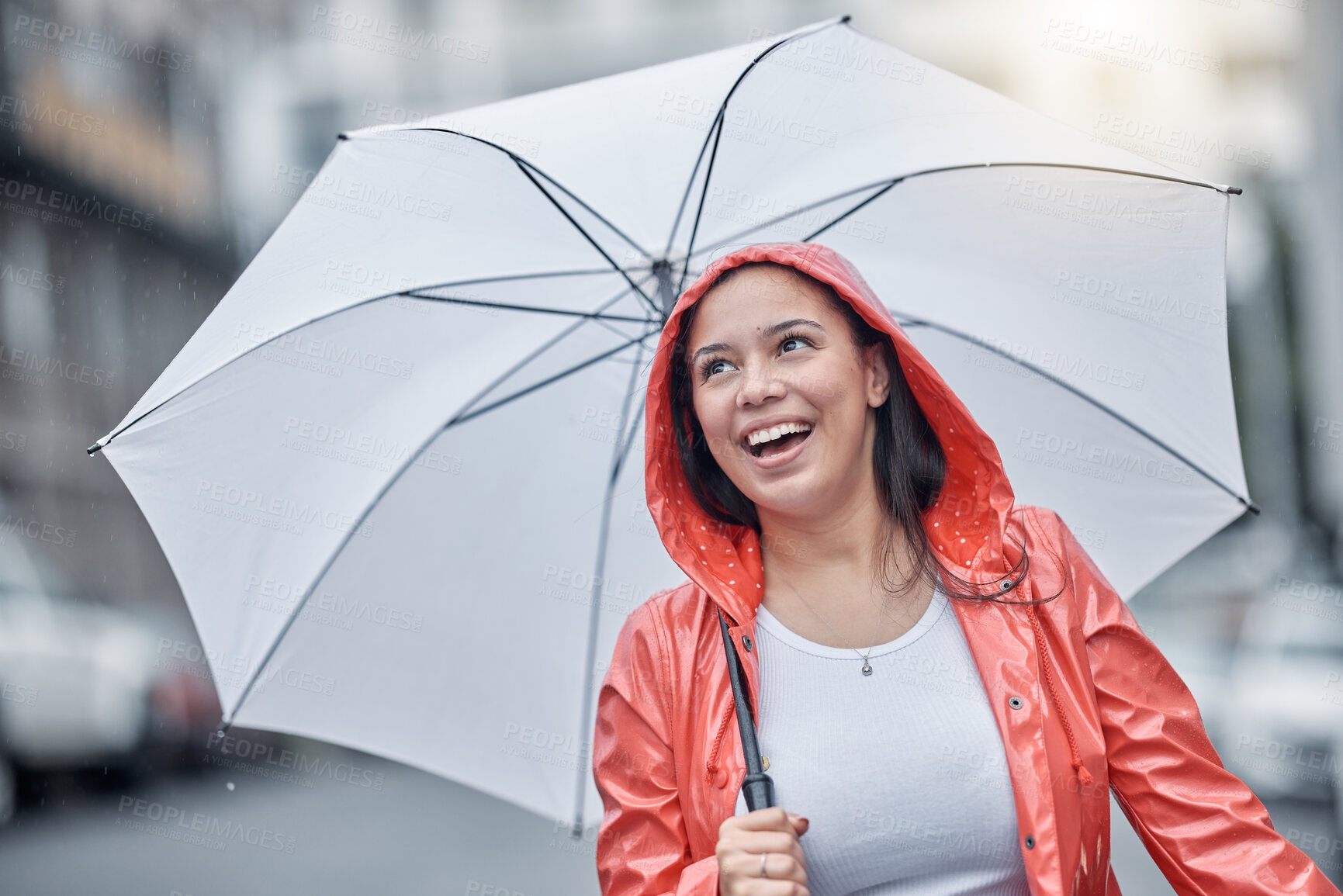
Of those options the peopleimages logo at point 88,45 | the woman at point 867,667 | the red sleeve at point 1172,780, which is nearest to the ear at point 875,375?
the woman at point 867,667

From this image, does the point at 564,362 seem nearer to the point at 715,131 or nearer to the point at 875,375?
the point at 715,131

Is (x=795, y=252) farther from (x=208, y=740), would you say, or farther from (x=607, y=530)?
(x=208, y=740)

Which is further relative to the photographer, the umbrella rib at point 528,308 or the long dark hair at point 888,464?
the umbrella rib at point 528,308

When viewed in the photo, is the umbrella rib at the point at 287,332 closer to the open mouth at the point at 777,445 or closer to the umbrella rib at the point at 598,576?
the umbrella rib at the point at 598,576

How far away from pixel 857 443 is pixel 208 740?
471 inches

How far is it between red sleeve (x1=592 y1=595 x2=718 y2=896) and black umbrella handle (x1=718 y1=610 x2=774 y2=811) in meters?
0.15

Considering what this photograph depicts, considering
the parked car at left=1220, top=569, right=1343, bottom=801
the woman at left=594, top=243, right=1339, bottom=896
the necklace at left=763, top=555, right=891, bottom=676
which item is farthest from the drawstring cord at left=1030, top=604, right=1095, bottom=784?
the parked car at left=1220, top=569, right=1343, bottom=801

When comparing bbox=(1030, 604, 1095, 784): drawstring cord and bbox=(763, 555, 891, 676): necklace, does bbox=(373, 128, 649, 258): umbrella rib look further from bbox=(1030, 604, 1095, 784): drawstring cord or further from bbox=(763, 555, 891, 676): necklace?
bbox=(1030, 604, 1095, 784): drawstring cord

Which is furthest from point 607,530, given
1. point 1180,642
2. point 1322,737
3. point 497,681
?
point 1180,642

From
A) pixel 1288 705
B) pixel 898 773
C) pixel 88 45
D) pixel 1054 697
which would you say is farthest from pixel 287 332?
pixel 88 45

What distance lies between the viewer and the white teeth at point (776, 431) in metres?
2.40

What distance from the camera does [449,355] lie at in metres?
3.20

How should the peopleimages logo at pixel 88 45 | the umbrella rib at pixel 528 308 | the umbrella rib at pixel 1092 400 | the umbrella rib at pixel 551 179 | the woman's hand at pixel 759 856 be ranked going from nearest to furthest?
the woman's hand at pixel 759 856, the umbrella rib at pixel 551 179, the umbrella rib at pixel 528 308, the umbrella rib at pixel 1092 400, the peopleimages logo at pixel 88 45

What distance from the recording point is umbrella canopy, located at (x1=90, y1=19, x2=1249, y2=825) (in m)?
2.77
